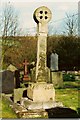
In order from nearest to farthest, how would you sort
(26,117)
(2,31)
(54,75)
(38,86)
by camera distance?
(26,117)
(38,86)
(54,75)
(2,31)

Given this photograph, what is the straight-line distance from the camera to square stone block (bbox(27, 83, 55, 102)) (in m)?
8.77

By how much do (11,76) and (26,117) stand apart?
5.84m

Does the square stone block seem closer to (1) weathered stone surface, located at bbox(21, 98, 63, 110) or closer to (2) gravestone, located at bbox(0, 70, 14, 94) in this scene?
(1) weathered stone surface, located at bbox(21, 98, 63, 110)

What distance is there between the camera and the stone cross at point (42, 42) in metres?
9.02

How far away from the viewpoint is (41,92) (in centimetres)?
880

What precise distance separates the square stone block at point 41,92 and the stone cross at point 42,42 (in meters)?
0.24

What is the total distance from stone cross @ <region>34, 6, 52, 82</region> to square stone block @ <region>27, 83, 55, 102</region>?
24 cm

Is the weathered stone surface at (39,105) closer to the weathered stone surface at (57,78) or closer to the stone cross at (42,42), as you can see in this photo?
the stone cross at (42,42)

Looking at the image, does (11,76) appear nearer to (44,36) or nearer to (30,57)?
(44,36)

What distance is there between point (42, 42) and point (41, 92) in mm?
1584

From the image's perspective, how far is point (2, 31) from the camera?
23422 millimetres

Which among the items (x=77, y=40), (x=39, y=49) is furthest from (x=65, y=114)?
(x=77, y=40)

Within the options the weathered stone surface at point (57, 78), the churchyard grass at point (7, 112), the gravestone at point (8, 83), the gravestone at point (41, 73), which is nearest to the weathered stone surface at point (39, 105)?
the gravestone at point (41, 73)

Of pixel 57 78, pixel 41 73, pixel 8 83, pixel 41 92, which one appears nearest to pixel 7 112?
pixel 41 92
